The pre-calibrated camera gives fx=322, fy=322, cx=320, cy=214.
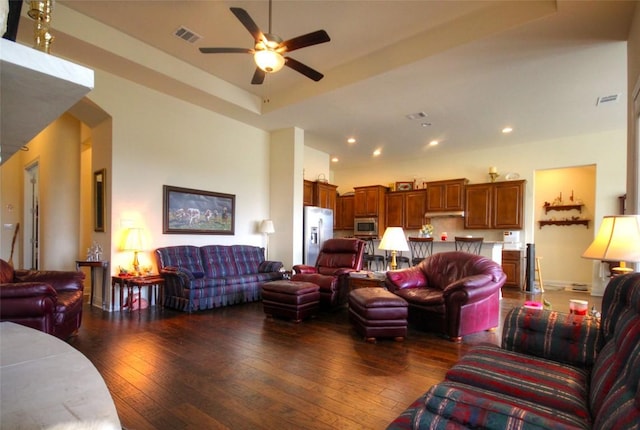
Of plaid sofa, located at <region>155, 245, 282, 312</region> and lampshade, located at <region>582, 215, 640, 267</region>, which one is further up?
lampshade, located at <region>582, 215, 640, 267</region>

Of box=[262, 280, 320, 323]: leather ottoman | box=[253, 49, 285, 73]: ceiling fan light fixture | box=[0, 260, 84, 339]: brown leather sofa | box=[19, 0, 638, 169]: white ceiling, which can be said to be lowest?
box=[262, 280, 320, 323]: leather ottoman

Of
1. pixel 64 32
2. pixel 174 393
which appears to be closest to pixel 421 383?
pixel 174 393

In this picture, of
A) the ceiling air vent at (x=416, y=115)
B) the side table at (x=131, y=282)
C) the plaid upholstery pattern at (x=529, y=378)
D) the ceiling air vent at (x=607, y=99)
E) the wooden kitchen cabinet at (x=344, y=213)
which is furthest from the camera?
the wooden kitchen cabinet at (x=344, y=213)

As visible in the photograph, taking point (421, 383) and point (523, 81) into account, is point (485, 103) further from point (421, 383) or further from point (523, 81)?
point (421, 383)

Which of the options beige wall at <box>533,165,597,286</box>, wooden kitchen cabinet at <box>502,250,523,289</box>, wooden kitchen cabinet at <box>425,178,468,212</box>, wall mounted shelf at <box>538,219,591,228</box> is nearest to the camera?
wooden kitchen cabinet at <box>502,250,523,289</box>

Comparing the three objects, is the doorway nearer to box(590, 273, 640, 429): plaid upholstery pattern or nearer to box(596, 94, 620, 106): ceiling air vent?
box(590, 273, 640, 429): plaid upholstery pattern

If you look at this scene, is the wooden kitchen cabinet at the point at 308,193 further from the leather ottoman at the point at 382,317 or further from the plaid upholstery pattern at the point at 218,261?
the leather ottoman at the point at 382,317

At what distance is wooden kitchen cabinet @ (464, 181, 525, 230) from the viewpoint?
708 cm

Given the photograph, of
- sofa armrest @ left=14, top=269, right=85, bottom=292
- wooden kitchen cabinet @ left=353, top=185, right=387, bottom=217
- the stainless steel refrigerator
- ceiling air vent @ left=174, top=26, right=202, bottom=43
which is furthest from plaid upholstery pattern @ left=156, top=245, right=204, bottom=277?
wooden kitchen cabinet @ left=353, top=185, right=387, bottom=217

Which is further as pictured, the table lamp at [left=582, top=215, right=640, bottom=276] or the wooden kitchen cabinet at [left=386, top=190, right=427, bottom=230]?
the wooden kitchen cabinet at [left=386, top=190, right=427, bottom=230]

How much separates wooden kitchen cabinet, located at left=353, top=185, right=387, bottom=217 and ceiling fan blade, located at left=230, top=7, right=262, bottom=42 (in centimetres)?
626

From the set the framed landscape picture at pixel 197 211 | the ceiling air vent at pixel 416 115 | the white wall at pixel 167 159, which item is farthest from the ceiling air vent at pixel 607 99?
the framed landscape picture at pixel 197 211

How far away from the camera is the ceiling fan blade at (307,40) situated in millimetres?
2871

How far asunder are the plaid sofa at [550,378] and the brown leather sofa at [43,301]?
3331 mm
